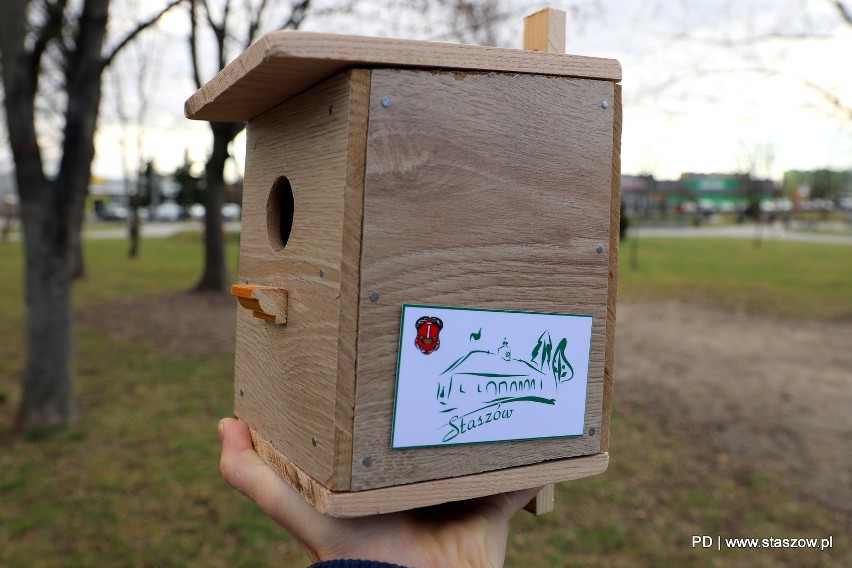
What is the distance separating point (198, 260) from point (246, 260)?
17.6m

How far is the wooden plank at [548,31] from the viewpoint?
1.58 metres

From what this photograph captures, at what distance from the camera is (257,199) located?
185cm

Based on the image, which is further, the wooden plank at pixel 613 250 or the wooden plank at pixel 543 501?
the wooden plank at pixel 543 501

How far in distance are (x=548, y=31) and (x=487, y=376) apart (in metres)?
0.79

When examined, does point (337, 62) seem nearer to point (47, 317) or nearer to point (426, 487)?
point (426, 487)

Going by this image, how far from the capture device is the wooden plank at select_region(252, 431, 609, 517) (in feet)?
4.31

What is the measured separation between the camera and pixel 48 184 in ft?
15.2

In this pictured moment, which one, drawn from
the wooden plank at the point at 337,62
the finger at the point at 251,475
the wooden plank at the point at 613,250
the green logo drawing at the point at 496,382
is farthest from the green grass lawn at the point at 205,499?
the wooden plank at the point at 337,62

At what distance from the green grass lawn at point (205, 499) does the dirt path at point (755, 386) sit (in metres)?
0.34

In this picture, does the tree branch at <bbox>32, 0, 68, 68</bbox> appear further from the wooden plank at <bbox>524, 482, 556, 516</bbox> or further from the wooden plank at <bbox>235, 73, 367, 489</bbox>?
the wooden plank at <bbox>524, 482, 556, 516</bbox>

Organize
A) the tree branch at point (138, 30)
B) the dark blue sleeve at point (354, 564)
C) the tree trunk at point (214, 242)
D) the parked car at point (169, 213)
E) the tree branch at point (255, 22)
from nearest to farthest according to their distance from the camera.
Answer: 1. the dark blue sleeve at point (354, 564)
2. the tree branch at point (138, 30)
3. the tree branch at point (255, 22)
4. the tree trunk at point (214, 242)
5. the parked car at point (169, 213)

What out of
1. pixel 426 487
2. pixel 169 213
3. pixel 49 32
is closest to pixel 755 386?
pixel 426 487

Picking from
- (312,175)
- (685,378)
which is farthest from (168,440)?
→ (685,378)

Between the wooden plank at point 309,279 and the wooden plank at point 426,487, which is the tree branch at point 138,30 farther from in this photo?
the wooden plank at point 426,487
